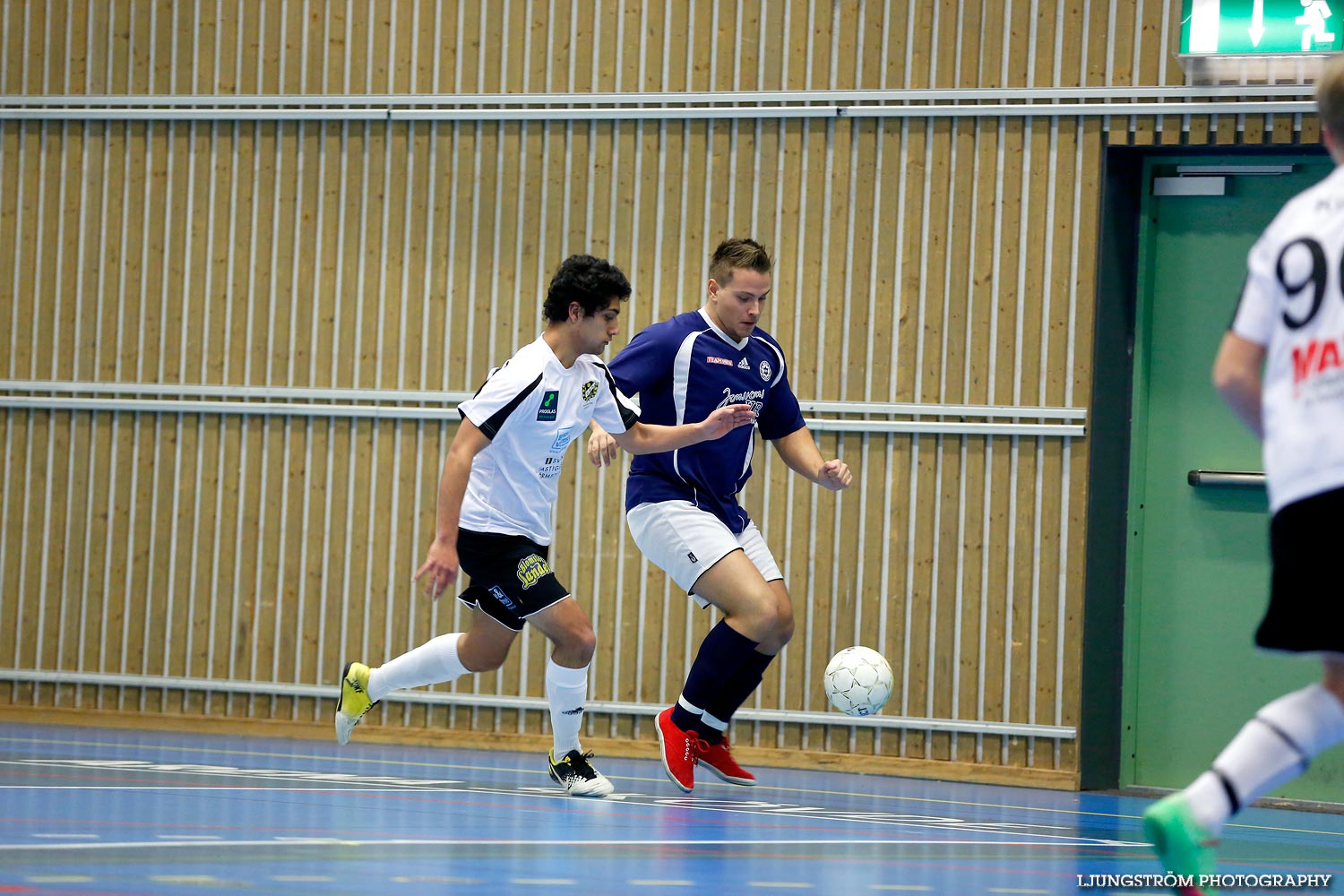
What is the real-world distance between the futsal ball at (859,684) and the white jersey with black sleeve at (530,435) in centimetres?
200

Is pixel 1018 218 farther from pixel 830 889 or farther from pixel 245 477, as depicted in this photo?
pixel 830 889

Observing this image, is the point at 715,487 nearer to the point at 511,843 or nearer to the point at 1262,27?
Result: the point at 511,843

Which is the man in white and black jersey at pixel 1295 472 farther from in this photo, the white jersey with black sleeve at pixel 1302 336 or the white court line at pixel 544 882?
the white court line at pixel 544 882

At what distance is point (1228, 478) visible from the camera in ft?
27.2

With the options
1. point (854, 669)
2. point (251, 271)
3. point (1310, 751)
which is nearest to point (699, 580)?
point (854, 669)

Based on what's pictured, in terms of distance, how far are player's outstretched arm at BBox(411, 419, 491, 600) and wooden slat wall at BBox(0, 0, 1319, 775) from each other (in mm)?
3288

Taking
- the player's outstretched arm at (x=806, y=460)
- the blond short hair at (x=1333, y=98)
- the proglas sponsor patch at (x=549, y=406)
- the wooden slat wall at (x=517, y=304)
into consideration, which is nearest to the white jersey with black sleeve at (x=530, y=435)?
the proglas sponsor patch at (x=549, y=406)

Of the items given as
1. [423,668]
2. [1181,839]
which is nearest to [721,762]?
[423,668]

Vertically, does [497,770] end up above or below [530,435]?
below

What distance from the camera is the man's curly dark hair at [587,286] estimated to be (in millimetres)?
5949

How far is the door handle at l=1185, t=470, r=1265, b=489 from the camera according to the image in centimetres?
821

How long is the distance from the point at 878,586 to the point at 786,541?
535 mm

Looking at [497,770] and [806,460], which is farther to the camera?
[497,770]

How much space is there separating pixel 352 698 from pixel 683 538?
156 cm
